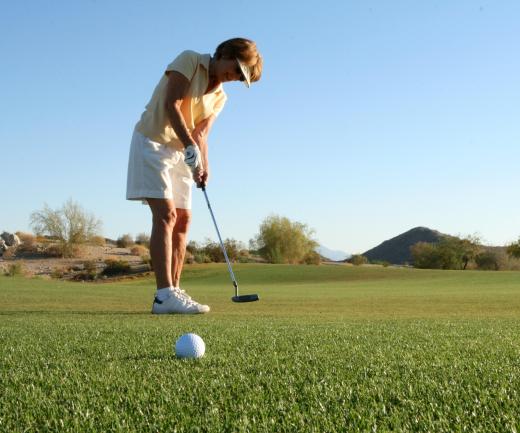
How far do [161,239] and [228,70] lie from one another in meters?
1.70

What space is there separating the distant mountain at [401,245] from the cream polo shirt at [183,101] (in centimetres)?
6855

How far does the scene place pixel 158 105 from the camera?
5.54 meters

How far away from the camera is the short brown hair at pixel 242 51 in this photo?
5332 mm

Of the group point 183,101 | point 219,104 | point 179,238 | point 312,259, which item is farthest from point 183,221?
point 312,259

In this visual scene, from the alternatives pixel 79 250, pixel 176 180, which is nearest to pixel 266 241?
pixel 79 250

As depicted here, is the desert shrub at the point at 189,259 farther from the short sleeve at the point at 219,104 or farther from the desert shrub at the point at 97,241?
the short sleeve at the point at 219,104

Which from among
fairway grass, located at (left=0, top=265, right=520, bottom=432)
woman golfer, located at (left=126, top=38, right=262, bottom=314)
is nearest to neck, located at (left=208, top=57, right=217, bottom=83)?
woman golfer, located at (left=126, top=38, right=262, bottom=314)

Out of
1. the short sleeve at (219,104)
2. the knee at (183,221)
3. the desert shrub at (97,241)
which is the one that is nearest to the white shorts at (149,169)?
the knee at (183,221)

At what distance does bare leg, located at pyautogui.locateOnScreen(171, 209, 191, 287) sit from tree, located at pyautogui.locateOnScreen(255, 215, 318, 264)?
4134cm

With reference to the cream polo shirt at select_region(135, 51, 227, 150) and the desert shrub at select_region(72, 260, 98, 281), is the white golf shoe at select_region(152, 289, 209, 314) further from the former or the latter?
the desert shrub at select_region(72, 260, 98, 281)

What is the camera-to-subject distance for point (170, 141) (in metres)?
5.67

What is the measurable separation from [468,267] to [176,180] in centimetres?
4366

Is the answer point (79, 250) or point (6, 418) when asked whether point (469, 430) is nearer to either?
point (6, 418)

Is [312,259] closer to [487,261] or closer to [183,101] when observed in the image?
[487,261]
